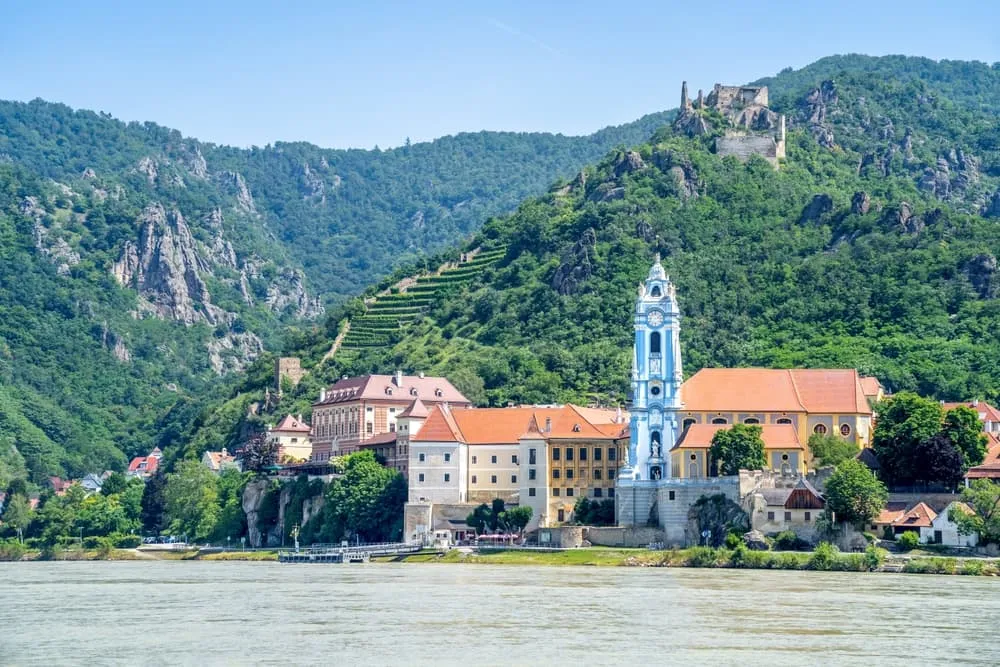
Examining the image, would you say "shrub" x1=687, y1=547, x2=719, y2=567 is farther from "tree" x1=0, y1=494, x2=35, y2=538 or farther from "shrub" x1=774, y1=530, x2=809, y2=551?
"tree" x1=0, y1=494, x2=35, y2=538

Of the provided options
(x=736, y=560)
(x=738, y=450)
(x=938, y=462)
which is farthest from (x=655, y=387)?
(x=938, y=462)

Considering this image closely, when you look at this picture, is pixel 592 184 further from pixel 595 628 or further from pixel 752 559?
pixel 595 628

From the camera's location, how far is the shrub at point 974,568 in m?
86.5

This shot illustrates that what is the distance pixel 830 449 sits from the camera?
107 meters

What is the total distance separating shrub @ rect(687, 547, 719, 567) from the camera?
315ft

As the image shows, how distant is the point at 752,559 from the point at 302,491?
143 ft

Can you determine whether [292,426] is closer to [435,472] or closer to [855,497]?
[435,472]

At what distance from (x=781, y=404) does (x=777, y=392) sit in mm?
1261

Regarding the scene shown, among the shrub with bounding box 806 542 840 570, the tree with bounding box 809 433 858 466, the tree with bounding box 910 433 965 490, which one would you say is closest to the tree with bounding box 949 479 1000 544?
the tree with bounding box 910 433 965 490

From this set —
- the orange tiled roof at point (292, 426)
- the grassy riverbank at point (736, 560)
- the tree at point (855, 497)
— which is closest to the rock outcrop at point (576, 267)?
the orange tiled roof at point (292, 426)

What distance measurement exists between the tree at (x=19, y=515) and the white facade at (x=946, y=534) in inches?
3064

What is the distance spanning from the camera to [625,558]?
99.6 m

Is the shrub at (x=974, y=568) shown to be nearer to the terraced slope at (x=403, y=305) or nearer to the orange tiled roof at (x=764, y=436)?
the orange tiled roof at (x=764, y=436)

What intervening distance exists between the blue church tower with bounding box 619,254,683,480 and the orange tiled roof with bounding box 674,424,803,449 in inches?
88.1
